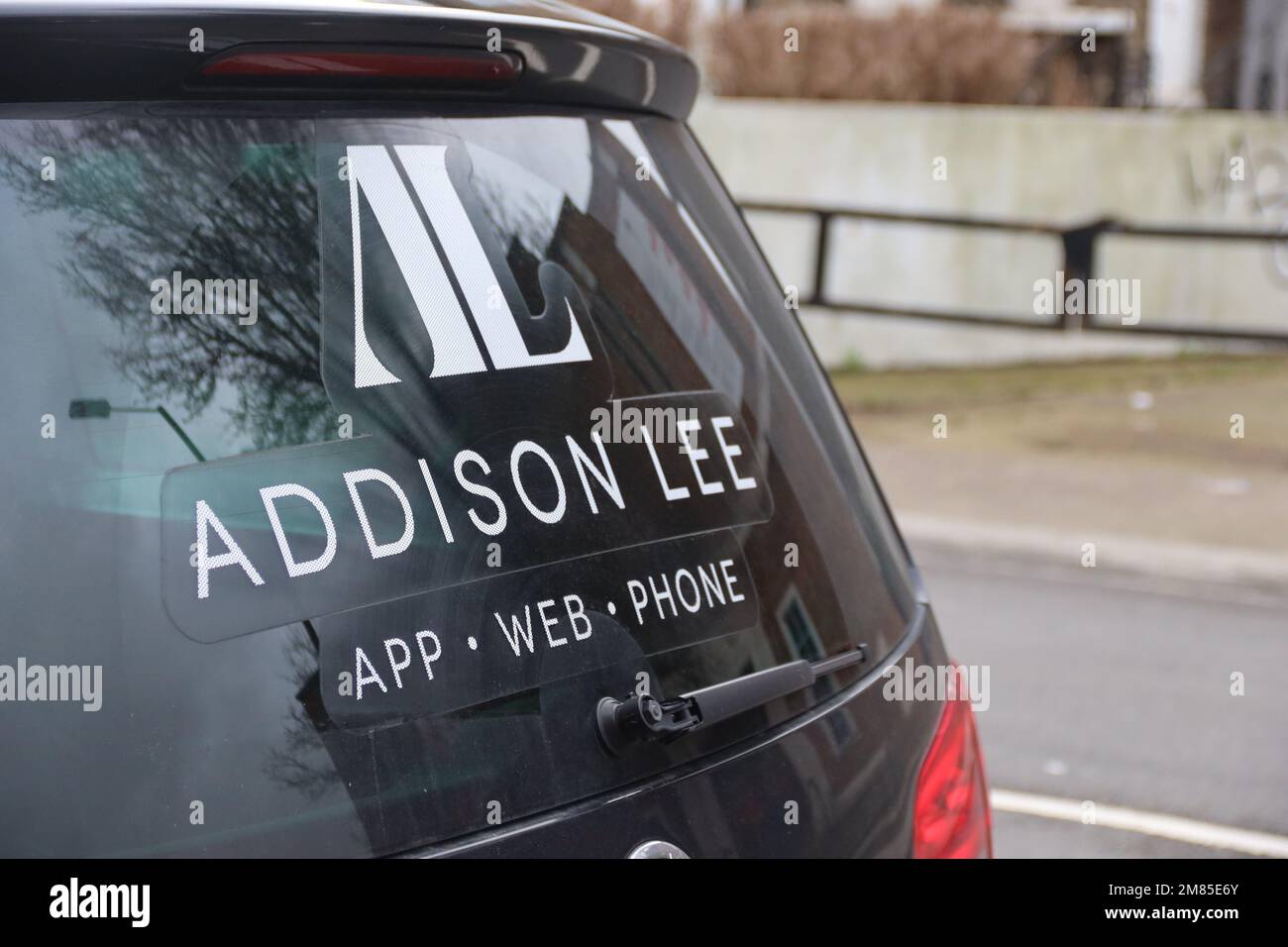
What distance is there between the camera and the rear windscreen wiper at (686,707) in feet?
5.32

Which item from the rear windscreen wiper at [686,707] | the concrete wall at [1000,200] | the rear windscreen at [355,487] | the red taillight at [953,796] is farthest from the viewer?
the concrete wall at [1000,200]

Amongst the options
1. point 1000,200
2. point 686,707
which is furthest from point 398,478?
point 1000,200

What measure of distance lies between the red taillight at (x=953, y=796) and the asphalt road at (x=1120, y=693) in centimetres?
236

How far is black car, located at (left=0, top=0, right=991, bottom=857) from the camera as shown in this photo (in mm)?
1365

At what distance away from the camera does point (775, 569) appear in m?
1.87

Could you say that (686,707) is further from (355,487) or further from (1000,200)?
(1000,200)

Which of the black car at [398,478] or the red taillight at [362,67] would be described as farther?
the red taillight at [362,67]

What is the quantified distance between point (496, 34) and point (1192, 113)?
13.6 m

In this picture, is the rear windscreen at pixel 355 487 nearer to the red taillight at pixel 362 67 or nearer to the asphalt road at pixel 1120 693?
the red taillight at pixel 362 67

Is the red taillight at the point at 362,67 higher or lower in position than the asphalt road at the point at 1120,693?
higher

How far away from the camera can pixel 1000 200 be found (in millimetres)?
14008

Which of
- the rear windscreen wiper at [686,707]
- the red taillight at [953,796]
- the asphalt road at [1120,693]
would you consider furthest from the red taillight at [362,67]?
the asphalt road at [1120,693]

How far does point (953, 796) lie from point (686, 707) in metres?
0.51

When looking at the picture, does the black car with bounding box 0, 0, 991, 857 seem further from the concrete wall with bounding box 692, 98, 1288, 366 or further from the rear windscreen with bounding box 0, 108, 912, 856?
the concrete wall with bounding box 692, 98, 1288, 366
